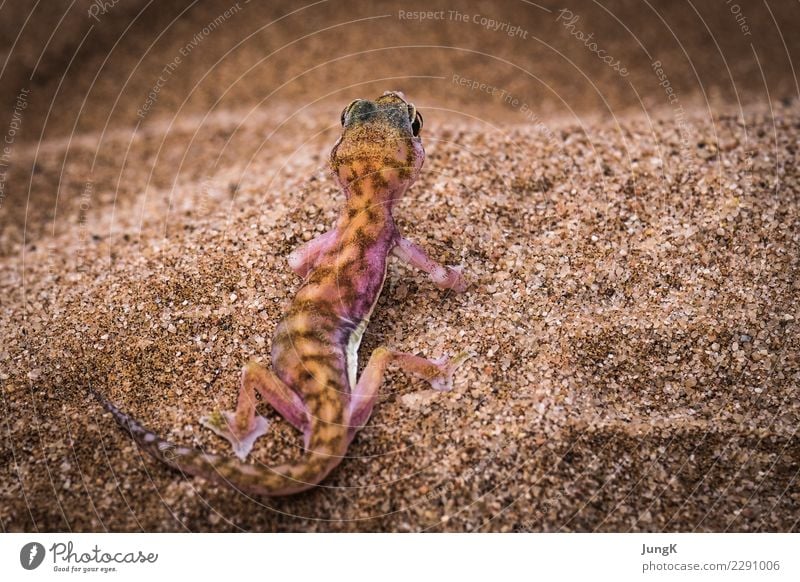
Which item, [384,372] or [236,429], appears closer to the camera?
[236,429]

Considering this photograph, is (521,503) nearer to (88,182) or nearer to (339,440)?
(339,440)

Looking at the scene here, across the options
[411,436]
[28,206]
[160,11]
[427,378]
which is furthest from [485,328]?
[160,11]

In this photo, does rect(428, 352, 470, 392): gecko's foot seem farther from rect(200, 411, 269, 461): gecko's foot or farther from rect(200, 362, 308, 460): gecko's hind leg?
rect(200, 411, 269, 461): gecko's foot

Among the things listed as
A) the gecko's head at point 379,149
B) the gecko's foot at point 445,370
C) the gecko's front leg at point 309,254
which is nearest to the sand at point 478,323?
the gecko's foot at point 445,370

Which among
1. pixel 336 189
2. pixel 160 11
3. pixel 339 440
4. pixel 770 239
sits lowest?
pixel 339 440

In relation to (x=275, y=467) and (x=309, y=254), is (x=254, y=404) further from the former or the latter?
(x=309, y=254)

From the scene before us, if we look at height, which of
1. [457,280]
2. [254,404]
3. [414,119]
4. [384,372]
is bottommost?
[254,404]
